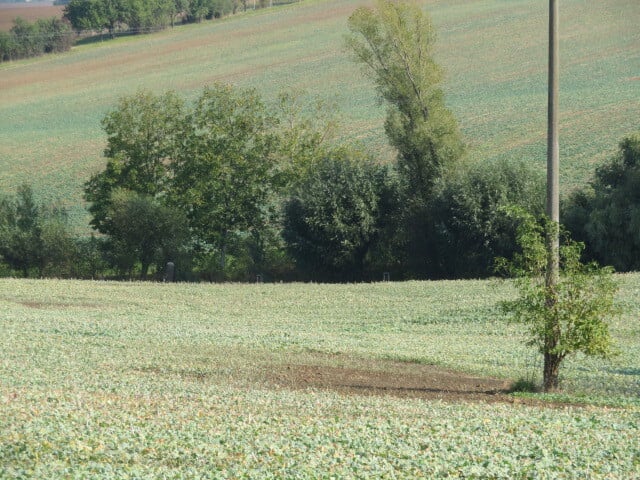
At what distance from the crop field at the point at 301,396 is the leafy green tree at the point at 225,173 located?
2594cm

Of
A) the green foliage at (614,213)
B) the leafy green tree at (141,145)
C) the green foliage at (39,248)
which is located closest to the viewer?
the green foliage at (614,213)

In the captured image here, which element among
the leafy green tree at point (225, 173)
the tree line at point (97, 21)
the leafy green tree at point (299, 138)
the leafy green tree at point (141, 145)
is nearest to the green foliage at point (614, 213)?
the leafy green tree at point (299, 138)

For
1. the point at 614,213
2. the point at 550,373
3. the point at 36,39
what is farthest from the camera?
the point at 36,39

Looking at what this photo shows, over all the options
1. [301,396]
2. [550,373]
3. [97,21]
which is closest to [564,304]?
[550,373]

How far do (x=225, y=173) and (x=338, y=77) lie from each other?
45159 millimetres

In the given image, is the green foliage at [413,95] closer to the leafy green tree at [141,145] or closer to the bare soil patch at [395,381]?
the leafy green tree at [141,145]

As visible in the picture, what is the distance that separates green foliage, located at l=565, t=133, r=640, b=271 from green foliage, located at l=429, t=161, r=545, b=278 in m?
2.72

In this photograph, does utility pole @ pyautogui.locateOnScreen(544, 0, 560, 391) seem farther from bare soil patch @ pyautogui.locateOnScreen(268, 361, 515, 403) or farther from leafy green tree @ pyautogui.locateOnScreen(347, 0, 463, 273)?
leafy green tree @ pyautogui.locateOnScreen(347, 0, 463, 273)

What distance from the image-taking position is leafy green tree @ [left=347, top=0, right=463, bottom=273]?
55.0 m

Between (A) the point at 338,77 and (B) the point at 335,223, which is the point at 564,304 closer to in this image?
(B) the point at 335,223

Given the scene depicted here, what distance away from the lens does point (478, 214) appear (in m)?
50.6

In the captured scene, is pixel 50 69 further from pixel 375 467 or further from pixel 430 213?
pixel 375 467

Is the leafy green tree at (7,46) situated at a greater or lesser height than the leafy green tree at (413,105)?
greater

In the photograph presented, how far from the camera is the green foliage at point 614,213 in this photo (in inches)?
1839
